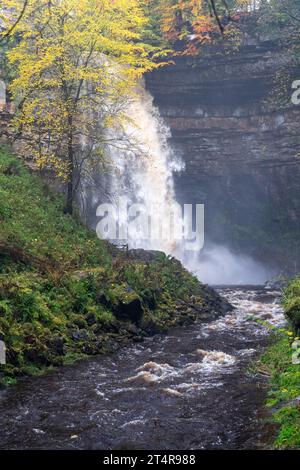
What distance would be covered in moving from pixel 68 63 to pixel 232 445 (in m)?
15.6

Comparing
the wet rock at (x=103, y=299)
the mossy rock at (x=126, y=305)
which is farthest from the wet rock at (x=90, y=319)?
the mossy rock at (x=126, y=305)

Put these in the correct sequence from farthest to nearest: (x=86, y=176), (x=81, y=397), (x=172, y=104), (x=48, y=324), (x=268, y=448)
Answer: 1. (x=172, y=104)
2. (x=86, y=176)
3. (x=48, y=324)
4. (x=81, y=397)
5. (x=268, y=448)

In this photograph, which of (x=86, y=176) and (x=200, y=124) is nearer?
(x=86, y=176)

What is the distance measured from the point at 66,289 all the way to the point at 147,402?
18.8 feet

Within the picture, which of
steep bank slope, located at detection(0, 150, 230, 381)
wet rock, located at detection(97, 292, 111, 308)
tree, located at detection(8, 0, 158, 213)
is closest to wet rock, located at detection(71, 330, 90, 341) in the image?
steep bank slope, located at detection(0, 150, 230, 381)

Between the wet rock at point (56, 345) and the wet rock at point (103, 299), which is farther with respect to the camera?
the wet rock at point (103, 299)

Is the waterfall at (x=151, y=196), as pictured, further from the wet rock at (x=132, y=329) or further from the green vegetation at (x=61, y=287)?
the wet rock at (x=132, y=329)

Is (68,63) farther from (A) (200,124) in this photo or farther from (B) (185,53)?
(A) (200,124)

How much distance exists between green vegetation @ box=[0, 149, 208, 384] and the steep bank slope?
0.08 feet

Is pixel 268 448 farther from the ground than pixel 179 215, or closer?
closer

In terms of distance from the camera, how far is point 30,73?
18.8 metres

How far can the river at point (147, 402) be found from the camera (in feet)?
24.5

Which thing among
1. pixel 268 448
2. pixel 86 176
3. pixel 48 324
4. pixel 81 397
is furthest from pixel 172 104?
pixel 268 448

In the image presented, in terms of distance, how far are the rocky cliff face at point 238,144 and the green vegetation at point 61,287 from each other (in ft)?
55.9
